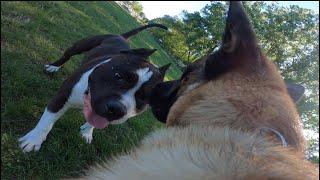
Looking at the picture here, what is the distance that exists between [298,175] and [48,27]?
8.68 metres

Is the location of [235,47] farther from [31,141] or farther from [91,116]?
[31,141]

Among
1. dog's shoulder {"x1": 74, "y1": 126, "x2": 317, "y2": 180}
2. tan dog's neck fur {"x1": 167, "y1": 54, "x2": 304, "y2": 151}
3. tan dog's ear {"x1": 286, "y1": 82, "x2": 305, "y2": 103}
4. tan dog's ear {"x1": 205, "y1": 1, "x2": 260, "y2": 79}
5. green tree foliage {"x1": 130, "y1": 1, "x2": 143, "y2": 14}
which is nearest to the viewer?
dog's shoulder {"x1": 74, "y1": 126, "x2": 317, "y2": 180}

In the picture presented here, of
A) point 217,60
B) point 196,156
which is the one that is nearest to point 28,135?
point 217,60

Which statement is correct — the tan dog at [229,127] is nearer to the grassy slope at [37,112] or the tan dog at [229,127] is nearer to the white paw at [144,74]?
the grassy slope at [37,112]

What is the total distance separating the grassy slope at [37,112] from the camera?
5.25m

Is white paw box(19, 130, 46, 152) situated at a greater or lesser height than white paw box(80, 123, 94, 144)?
lesser

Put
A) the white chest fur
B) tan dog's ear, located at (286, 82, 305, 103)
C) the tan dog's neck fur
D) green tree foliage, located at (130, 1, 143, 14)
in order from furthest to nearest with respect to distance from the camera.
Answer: green tree foliage, located at (130, 1, 143, 14), the white chest fur, tan dog's ear, located at (286, 82, 305, 103), the tan dog's neck fur

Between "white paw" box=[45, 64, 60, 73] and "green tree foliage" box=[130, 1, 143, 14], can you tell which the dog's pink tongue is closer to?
"white paw" box=[45, 64, 60, 73]

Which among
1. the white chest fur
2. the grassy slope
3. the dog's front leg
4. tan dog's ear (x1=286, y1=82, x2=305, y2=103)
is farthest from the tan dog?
the dog's front leg

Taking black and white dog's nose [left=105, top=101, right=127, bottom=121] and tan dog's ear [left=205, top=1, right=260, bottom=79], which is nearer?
tan dog's ear [left=205, top=1, right=260, bottom=79]

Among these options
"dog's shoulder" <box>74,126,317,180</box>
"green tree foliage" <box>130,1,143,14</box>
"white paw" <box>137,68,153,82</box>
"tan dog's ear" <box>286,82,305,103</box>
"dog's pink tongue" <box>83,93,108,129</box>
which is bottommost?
"green tree foliage" <box>130,1,143,14</box>

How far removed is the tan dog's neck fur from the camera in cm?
238

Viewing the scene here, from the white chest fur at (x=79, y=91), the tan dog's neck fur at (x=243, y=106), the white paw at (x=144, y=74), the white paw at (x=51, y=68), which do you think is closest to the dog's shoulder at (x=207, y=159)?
the tan dog's neck fur at (x=243, y=106)

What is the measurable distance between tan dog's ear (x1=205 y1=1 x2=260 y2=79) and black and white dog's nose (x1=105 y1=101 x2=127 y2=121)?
2563 mm
